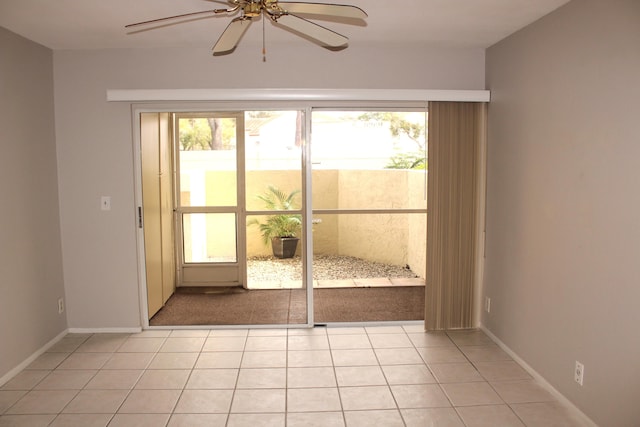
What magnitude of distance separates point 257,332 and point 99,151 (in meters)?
2.01

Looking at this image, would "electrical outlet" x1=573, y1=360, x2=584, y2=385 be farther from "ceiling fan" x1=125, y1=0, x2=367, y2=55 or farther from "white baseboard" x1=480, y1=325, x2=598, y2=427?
"ceiling fan" x1=125, y1=0, x2=367, y2=55

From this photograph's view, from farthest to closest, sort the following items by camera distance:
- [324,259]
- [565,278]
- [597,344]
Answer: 1. [324,259]
2. [565,278]
3. [597,344]

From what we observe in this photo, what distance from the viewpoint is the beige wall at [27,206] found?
3.28 metres

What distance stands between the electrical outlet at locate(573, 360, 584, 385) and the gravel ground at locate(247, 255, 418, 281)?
8.56ft

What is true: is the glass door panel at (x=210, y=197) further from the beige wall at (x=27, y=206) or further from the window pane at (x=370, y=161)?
the beige wall at (x=27, y=206)

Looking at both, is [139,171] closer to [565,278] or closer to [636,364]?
[565,278]

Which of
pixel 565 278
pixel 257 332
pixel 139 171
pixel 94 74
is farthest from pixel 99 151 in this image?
pixel 565 278

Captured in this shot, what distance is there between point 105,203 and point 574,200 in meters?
3.49

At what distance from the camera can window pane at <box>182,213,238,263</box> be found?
5.50 m

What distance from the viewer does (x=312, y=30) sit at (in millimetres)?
2348

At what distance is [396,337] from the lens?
3986 mm

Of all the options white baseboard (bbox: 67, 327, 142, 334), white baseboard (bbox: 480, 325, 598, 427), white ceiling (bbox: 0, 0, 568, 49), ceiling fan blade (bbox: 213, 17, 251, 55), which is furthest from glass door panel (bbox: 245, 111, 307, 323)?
ceiling fan blade (bbox: 213, 17, 251, 55)

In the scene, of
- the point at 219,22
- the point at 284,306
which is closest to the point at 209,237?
the point at 284,306

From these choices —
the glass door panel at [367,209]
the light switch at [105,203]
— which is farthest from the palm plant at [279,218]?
the light switch at [105,203]
